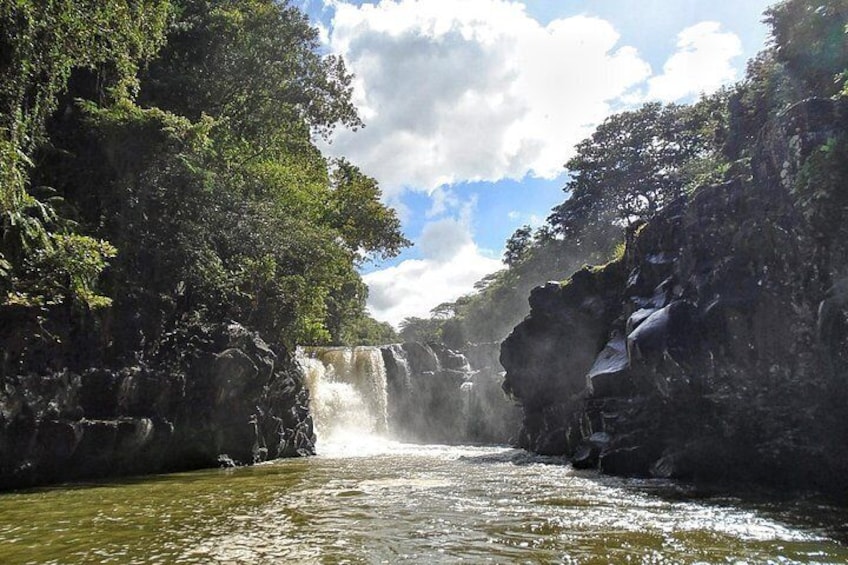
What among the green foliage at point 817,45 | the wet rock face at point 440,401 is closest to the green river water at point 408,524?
the green foliage at point 817,45

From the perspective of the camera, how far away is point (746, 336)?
38.2 ft

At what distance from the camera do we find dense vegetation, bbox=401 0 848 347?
608 inches

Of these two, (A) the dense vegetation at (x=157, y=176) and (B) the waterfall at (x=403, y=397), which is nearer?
(A) the dense vegetation at (x=157, y=176)

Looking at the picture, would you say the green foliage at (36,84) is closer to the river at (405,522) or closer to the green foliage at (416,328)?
the river at (405,522)

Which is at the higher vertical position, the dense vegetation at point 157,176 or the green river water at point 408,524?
the dense vegetation at point 157,176

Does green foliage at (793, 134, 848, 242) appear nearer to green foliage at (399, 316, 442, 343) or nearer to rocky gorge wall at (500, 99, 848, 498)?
rocky gorge wall at (500, 99, 848, 498)

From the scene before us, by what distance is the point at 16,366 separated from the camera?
1225 cm

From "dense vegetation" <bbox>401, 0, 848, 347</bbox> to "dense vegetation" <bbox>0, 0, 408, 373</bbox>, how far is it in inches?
506

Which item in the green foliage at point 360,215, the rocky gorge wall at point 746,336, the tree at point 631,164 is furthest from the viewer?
the tree at point 631,164

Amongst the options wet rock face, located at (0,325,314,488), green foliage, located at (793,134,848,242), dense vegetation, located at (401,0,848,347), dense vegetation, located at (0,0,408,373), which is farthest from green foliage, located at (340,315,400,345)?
green foliage, located at (793,134,848,242)

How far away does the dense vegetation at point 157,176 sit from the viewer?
442 inches

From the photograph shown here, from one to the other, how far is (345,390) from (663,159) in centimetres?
2929

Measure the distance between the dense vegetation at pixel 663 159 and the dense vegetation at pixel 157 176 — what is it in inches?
506

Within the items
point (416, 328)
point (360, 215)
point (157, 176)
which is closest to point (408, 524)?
point (157, 176)
